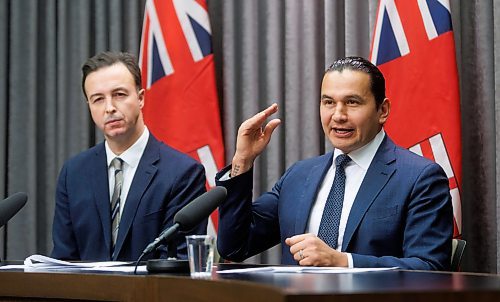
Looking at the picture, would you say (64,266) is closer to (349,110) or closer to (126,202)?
(126,202)

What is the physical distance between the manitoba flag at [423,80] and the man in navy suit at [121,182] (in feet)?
2.93

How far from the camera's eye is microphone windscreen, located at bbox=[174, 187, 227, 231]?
222cm

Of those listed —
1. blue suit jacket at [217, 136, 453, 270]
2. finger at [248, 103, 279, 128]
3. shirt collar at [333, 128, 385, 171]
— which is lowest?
blue suit jacket at [217, 136, 453, 270]

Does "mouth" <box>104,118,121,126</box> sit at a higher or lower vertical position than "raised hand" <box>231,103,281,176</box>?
higher

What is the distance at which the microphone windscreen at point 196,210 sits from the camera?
2.22 metres

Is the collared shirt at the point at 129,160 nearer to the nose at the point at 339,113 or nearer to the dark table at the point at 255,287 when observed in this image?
the nose at the point at 339,113

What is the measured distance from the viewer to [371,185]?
2916 millimetres

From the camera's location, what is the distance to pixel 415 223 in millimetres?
2787

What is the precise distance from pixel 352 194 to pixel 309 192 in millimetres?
167

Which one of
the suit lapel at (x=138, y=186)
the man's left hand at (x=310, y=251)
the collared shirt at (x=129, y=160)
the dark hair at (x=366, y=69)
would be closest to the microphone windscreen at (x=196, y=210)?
the man's left hand at (x=310, y=251)

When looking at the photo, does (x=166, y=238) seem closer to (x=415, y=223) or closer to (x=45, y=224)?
(x=415, y=223)

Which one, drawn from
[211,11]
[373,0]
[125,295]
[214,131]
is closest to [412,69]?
[373,0]

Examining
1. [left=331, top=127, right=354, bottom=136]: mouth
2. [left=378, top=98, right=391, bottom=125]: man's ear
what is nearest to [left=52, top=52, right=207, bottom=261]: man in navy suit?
[left=331, top=127, right=354, bottom=136]: mouth

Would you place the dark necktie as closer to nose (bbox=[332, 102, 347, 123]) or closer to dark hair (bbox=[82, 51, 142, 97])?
dark hair (bbox=[82, 51, 142, 97])
